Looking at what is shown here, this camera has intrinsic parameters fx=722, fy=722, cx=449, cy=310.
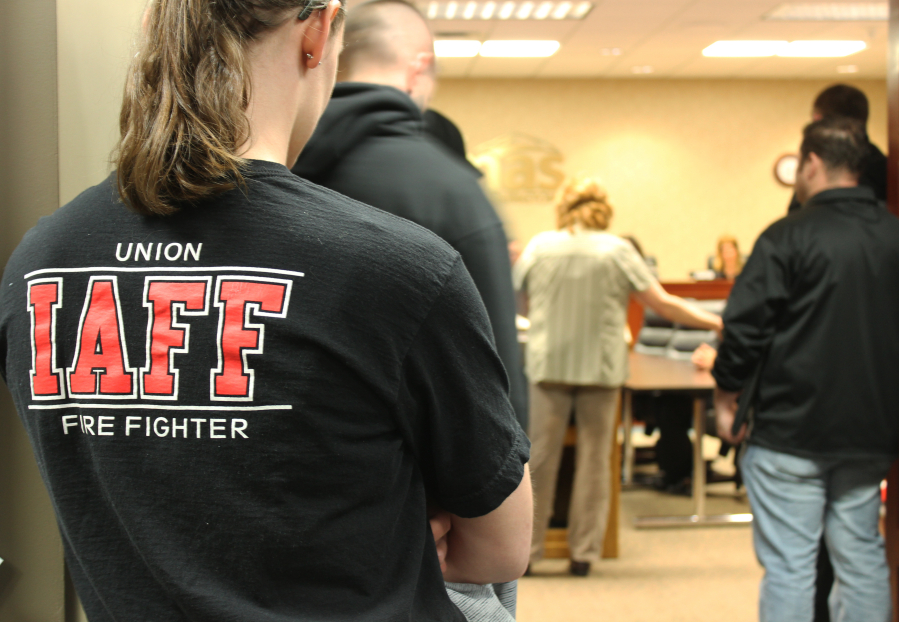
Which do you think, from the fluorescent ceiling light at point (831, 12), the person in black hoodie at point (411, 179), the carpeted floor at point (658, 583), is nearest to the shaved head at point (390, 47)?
the person in black hoodie at point (411, 179)

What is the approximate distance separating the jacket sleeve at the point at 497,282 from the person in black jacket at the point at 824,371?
1.15 metres

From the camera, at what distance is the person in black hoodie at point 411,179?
1.08 m

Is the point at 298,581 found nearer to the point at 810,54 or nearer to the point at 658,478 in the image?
the point at 658,478

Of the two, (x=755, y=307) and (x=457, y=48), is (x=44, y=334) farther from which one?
(x=457, y=48)

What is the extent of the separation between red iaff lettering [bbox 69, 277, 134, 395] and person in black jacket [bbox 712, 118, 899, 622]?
179cm

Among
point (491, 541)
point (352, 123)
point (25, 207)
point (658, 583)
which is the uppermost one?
point (352, 123)

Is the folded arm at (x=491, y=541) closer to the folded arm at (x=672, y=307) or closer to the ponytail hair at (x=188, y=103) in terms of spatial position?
the ponytail hair at (x=188, y=103)

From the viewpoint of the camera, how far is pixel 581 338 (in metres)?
3.01

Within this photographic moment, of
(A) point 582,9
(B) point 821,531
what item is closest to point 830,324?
(B) point 821,531

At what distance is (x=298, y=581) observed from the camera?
606 mm

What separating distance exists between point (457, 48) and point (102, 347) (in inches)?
278

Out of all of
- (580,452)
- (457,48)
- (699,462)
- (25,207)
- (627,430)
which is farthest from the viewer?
Result: (457,48)

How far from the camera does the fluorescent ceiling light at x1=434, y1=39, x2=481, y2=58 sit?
689cm

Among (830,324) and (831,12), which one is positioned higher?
(831,12)
